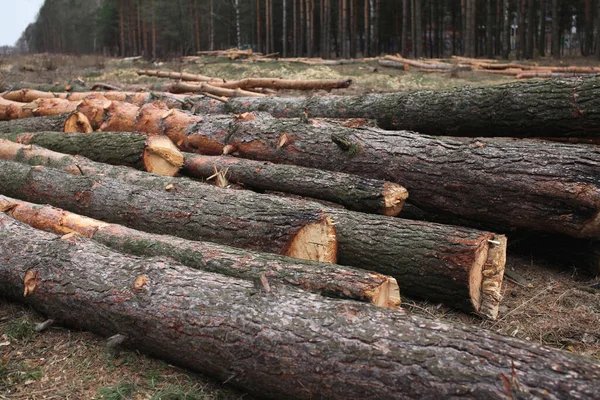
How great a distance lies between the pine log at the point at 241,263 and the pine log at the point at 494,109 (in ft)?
10.6

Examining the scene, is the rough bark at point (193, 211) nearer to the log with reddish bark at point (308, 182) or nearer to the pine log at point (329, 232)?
the pine log at point (329, 232)

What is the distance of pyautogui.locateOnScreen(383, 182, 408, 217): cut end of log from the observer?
16.5ft

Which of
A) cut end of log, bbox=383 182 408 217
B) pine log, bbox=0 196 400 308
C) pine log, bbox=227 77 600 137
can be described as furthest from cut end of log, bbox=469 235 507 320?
pine log, bbox=227 77 600 137

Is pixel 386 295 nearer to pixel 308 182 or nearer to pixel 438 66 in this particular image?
pixel 308 182

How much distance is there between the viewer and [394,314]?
2996mm

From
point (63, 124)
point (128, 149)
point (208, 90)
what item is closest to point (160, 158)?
point (128, 149)

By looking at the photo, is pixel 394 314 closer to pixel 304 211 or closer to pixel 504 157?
pixel 304 211

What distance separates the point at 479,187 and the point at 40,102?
9.09 meters

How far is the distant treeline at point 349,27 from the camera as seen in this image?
2686 centimetres

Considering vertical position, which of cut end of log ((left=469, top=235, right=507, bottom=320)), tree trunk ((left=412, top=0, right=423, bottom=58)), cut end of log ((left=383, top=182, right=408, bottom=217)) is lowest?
cut end of log ((left=469, top=235, right=507, bottom=320))

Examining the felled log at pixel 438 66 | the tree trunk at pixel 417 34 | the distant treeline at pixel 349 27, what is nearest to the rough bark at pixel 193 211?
the felled log at pixel 438 66

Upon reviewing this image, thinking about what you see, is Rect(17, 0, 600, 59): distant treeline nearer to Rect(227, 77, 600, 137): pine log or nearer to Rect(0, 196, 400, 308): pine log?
Rect(227, 77, 600, 137): pine log

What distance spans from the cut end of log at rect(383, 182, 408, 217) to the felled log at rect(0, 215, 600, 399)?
6.72 ft

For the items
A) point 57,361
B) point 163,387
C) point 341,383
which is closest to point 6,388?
point 57,361
